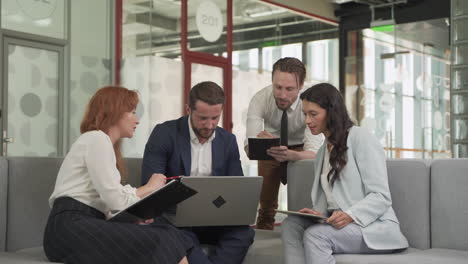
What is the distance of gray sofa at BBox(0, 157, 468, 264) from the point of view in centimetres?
323

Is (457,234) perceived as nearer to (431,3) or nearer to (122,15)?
(122,15)

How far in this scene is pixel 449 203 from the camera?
325 cm

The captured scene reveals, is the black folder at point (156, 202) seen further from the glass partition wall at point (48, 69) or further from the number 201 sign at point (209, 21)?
the number 201 sign at point (209, 21)

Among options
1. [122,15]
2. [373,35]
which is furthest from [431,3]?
[122,15]

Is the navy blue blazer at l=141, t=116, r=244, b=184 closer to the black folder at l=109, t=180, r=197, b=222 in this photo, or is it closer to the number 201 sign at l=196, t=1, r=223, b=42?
the black folder at l=109, t=180, r=197, b=222

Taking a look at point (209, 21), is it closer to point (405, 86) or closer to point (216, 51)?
point (216, 51)

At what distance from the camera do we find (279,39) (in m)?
10.3

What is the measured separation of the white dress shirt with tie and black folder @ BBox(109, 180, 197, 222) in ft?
4.31

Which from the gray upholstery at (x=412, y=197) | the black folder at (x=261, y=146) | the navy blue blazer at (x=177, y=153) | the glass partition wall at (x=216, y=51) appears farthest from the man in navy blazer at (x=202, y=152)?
the glass partition wall at (x=216, y=51)

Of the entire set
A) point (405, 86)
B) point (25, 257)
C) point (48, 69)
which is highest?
point (405, 86)

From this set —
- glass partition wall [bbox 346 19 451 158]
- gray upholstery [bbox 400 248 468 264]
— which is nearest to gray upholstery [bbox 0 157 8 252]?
gray upholstery [bbox 400 248 468 264]

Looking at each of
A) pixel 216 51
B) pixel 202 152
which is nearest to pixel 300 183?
pixel 202 152

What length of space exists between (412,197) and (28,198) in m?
1.96

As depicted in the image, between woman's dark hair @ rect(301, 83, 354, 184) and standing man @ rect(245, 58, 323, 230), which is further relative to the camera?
standing man @ rect(245, 58, 323, 230)
